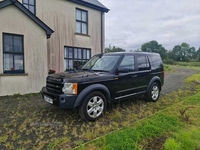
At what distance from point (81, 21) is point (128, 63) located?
719 centimetres

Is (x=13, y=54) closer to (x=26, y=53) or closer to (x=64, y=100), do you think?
(x=26, y=53)

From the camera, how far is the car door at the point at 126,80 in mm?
4602

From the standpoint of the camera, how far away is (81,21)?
10.9 m

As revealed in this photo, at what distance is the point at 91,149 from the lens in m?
2.72

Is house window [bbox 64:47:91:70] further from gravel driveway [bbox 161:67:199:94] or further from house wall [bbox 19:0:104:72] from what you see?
gravel driveway [bbox 161:67:199:94]

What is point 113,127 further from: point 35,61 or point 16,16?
point 16,16

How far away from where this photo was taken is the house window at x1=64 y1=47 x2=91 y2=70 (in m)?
10.2

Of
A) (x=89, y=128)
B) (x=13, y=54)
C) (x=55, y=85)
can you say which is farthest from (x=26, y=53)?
(x=89, y=128)

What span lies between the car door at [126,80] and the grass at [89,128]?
1.98 ft

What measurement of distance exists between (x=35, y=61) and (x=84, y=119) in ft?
16.6

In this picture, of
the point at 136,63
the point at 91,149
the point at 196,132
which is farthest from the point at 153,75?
the point at 91,149

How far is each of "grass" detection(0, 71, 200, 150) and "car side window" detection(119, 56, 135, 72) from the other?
1438 millimetres

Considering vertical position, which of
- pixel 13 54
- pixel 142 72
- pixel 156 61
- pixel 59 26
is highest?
pixel 59 26

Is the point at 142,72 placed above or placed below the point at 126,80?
above
